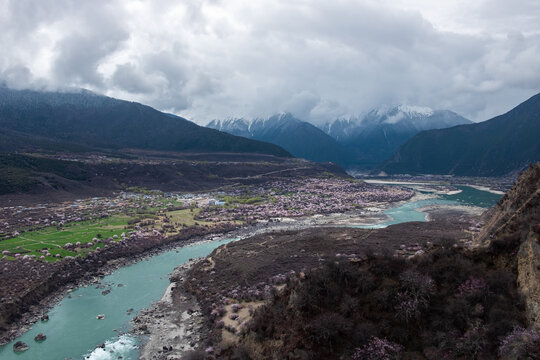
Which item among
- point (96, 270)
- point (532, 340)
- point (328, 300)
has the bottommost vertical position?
point (96, 270)

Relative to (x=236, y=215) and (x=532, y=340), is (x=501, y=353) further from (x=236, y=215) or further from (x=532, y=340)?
(x=236, y=215)

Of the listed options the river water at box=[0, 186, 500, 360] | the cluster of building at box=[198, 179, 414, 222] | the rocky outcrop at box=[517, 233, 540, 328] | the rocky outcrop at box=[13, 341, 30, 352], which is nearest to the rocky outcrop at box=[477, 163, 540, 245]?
the rocky outcrop at box=[517, 233, 540, 328]

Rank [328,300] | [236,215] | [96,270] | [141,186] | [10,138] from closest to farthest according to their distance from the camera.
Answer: [328,300] < [96,270] < [236,215] < [141,186] < [10,138]

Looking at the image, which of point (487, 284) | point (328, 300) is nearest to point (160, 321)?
point (328, 300)

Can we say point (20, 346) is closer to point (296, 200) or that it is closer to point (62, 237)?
point (62, 237)

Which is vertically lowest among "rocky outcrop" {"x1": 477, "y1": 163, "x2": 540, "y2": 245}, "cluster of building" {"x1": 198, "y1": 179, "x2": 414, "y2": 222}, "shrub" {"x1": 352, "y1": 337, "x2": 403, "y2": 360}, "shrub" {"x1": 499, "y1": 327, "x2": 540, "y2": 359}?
"cluster of building" {"x1": 198, "y1": 179, "x2": 414, "y2": 222}

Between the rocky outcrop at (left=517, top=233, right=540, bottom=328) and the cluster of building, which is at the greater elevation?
the rocky outcrop at (left=517, top=233, right=540, bottom=328)

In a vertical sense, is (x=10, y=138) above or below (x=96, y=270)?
above

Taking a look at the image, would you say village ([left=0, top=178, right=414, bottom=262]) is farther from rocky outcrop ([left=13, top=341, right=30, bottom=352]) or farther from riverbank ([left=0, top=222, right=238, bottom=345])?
rocky outcrop ([left=13, top=341, right=30, bottom=352])

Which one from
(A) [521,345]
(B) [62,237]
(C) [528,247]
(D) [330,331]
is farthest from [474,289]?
(B) [62,237]
